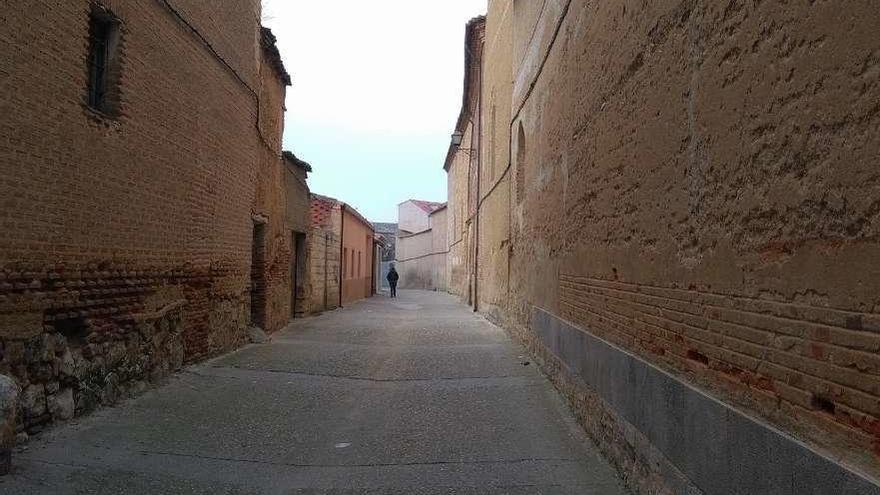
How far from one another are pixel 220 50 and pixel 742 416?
311 inches

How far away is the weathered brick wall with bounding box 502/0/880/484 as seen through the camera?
2215 millimetres

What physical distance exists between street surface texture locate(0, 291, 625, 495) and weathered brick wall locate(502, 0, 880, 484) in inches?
48.6

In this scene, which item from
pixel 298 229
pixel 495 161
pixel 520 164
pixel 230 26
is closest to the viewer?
pixel 230 26

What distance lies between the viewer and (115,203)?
600 centimetres

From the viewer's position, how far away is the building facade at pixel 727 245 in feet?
7.34

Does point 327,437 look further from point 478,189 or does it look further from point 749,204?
point 478,189

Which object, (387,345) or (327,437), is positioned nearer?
(327,437)

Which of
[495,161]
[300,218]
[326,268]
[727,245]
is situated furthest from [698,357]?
[326,268]

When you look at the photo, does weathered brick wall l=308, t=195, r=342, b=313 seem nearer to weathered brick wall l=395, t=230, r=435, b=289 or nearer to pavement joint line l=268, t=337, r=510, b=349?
pavement joint line l=268, t=337, r=510, b=349

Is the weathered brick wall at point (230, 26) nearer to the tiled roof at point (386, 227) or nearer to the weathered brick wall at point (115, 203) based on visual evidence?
the weathered brick wall at point (115, 203)

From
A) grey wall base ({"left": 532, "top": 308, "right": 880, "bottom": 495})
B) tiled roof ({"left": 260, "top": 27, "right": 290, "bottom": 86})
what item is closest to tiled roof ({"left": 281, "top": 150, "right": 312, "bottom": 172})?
tiled roof ({"left": 260, "top": 27, "right": 290, "bottom": 86})

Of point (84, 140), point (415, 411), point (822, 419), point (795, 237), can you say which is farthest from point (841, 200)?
point (84, 140)

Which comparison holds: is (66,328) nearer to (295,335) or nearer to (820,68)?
(820,68)

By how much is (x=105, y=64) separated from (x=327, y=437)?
394 centimetres
